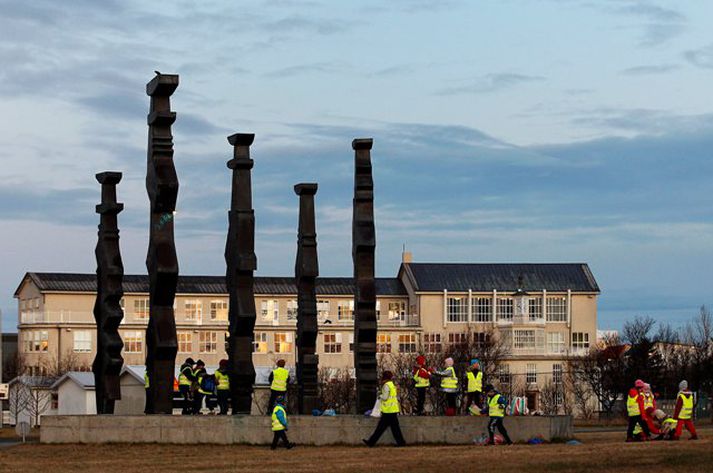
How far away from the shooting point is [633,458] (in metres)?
36.3

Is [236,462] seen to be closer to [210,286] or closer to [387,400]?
[387,400]

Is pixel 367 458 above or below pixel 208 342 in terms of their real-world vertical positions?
below

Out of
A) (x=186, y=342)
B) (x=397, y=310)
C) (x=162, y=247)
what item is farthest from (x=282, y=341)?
(x=162, y=247)

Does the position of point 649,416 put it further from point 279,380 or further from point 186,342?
point 186,342

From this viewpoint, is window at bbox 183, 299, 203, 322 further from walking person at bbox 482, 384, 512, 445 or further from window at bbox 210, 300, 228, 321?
walking person at bbox 482, 384, 512, 445

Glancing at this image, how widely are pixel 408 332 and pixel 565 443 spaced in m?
116

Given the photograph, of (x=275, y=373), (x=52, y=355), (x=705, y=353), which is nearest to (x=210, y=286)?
(x=52, y=355)

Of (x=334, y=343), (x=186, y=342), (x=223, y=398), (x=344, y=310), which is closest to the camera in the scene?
(x=223, y=398)

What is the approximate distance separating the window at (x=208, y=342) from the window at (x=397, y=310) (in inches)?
718

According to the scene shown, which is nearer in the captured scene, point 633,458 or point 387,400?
point 633,458

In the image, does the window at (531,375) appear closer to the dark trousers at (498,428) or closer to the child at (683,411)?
the child at (683,411)

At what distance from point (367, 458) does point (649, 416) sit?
31.7 ft

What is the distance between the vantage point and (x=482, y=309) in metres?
160

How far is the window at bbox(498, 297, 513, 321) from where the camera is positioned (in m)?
160
